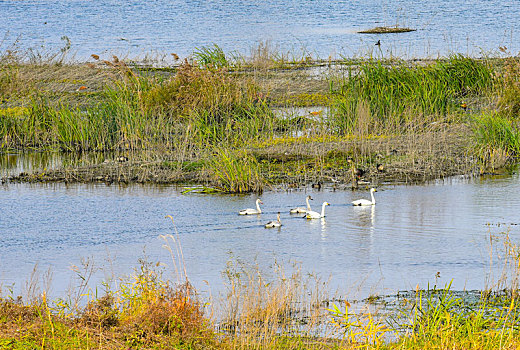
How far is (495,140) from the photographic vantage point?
53.5 ft

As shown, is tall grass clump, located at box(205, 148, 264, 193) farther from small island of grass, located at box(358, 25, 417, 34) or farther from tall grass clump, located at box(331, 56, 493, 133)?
small island of grass, located at box(358, 25, 417, 34)

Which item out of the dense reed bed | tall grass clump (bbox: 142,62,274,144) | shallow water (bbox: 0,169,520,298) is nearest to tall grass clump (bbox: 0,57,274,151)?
tall grass clump (bbox: 142,62,274,144)

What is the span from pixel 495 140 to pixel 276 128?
5.16m

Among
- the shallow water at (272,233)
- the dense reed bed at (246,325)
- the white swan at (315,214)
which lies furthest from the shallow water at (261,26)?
the dense reed bed at (246,325)

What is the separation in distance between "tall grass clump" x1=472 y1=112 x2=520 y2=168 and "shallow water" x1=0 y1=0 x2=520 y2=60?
12546mm

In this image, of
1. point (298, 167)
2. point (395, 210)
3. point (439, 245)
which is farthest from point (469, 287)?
point (298, 167)

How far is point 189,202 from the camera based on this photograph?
45.5 ft

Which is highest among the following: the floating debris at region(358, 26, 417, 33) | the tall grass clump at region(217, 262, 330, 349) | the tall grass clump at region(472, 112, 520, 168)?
the floating debris at region(358, 26, 417, 33)

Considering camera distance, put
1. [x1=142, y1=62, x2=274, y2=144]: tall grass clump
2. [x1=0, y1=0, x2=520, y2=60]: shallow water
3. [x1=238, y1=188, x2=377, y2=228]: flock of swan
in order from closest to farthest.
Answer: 1. [x1=238, y1=188, x2=377, y2=228]: flock of swan
2. [x1=142, y1=62, x2=274, y2=144]: tall grass clump
3. [x1=0, y1=0, x2=520, y2=60]: shallow water

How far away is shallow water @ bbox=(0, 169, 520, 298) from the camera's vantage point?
32.1 feet

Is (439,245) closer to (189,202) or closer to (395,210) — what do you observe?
(395,210)

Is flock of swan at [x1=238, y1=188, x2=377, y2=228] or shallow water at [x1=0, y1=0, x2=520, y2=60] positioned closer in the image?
flock of swan at [x1=238, y1=188, x2=377, y2=228]

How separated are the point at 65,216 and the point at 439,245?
5680mm

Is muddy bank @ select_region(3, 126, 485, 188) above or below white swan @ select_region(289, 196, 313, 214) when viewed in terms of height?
above
